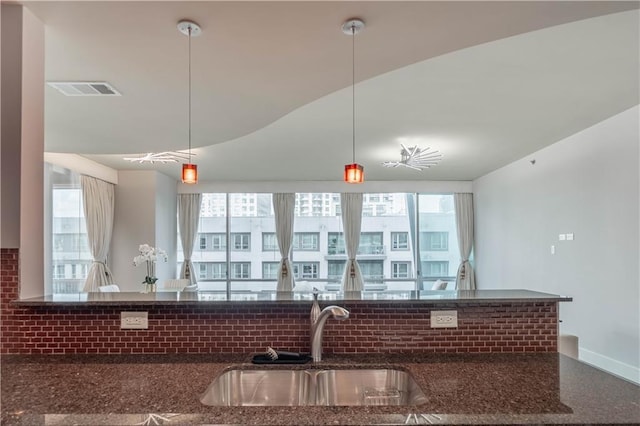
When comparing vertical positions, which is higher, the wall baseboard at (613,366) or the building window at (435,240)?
the building window at (435,240)

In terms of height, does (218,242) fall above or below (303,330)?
above

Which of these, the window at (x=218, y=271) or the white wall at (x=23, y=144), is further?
the window at (x=218, y=271)

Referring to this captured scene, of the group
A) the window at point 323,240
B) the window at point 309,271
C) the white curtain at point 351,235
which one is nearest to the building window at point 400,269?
the window at point 323,240

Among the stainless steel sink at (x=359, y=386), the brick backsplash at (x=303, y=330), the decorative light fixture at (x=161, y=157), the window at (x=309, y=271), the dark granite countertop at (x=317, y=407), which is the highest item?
the decorative light fixture at (x=161, y=157)

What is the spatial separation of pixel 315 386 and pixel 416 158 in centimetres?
449

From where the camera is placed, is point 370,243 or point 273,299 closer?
point 273,299

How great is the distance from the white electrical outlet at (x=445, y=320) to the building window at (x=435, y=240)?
6429 millimetres

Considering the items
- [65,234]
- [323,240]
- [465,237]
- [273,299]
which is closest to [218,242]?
[323,240]

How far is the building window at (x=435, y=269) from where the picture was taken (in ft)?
26.3

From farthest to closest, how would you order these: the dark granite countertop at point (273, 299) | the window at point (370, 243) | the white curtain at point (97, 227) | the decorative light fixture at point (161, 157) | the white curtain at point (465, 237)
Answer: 1. the window at point (370, 243)
2. the white curtain at point (465, 237)
3. the white curtain at point (97, 227)
4. the decorative light fixture at point (161, 157)
5. the dark granite countertop at point (273, 299)

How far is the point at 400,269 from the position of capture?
8008 mm

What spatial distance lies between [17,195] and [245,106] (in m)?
1.64

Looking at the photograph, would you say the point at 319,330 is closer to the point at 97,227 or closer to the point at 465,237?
the point at 97,227

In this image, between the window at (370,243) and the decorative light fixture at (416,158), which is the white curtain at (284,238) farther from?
the decorative light fixture at (416,158)
